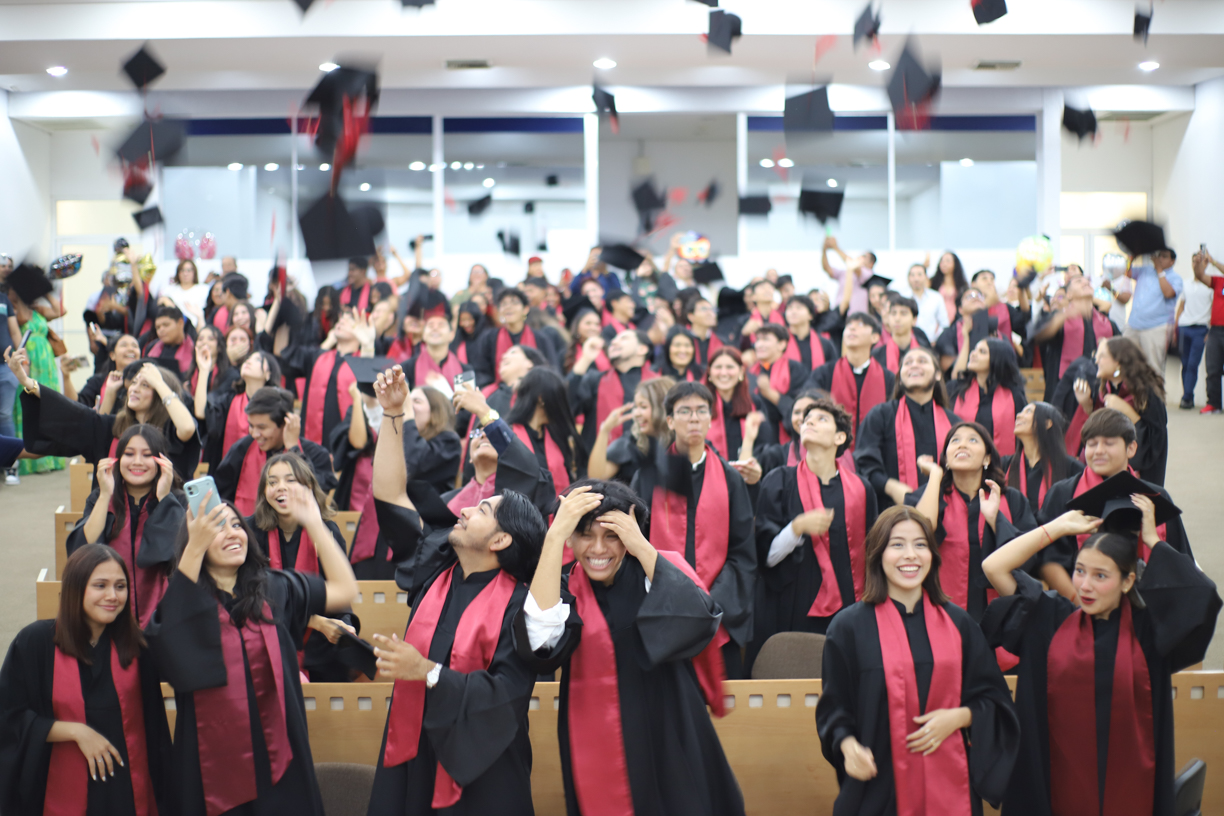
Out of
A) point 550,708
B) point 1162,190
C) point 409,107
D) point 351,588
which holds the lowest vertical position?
point 550,708

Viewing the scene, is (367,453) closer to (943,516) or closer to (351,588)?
(351,588)

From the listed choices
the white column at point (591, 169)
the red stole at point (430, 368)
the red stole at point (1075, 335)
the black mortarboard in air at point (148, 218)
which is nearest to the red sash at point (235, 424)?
the red stole at point (430, 368)

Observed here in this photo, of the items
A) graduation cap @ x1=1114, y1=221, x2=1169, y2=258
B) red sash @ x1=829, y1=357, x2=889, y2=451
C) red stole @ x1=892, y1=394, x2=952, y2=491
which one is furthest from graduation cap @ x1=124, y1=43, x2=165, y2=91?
graduation cap @ x1=1114, y1=221, x2=1169, y2=258

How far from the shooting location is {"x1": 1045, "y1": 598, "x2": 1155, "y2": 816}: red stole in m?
2.91

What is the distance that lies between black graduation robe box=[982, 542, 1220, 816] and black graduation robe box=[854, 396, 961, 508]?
1763 millimetres

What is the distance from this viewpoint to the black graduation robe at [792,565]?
429 centimetres

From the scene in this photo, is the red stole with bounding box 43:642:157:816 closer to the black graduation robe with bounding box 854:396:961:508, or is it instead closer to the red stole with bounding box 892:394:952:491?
the black graduation robe with bounding box 854:396:961:508

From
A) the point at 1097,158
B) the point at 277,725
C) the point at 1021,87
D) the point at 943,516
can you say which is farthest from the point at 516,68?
the point at 277,725

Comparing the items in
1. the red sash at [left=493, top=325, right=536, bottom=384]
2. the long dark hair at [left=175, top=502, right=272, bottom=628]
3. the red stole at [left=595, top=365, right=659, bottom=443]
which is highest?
the red sash at [left=493, top=325, right=536, bottom=384]

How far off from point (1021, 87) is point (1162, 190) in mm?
2544

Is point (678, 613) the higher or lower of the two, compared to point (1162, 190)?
lower

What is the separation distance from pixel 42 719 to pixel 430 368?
418 cm

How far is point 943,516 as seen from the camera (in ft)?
12.9

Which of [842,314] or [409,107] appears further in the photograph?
[409,107]
